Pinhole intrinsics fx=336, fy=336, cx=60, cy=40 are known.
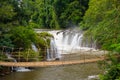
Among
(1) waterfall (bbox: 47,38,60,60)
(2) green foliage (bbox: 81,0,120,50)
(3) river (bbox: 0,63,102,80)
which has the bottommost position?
(3) river (bbox: 0,63,102,80)

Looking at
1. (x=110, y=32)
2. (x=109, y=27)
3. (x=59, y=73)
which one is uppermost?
(x=109, y=27)

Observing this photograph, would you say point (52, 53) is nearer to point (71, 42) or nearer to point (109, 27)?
point (71, 42)

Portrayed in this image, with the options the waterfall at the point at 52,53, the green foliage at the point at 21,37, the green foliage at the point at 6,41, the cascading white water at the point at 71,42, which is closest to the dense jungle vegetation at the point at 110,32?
the green foliage at the point at 6,41

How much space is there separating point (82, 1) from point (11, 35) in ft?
57.3

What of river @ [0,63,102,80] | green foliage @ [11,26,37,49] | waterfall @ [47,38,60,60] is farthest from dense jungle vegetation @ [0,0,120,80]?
river @ [0,63,102,80]

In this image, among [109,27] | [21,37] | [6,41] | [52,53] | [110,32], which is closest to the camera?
[110,32]

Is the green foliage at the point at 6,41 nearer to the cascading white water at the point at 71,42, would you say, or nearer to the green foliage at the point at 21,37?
the green foliage at the point at 21,37

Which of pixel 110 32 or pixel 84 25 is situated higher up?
pixel 84 25

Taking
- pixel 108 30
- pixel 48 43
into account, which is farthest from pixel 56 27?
pixel 108 30

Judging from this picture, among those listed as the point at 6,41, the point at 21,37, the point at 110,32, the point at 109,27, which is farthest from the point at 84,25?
the point at 110,32

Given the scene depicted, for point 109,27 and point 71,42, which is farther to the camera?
point 71,42

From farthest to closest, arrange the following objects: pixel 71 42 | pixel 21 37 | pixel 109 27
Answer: pixel 71 42 → pixel 21 37 → pixel 109 27

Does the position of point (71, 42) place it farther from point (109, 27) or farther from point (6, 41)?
point (109, 27)

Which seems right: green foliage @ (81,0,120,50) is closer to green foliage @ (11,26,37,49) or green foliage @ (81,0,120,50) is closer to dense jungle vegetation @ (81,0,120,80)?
dense jungle vegetation @ (81,0,120,80)
